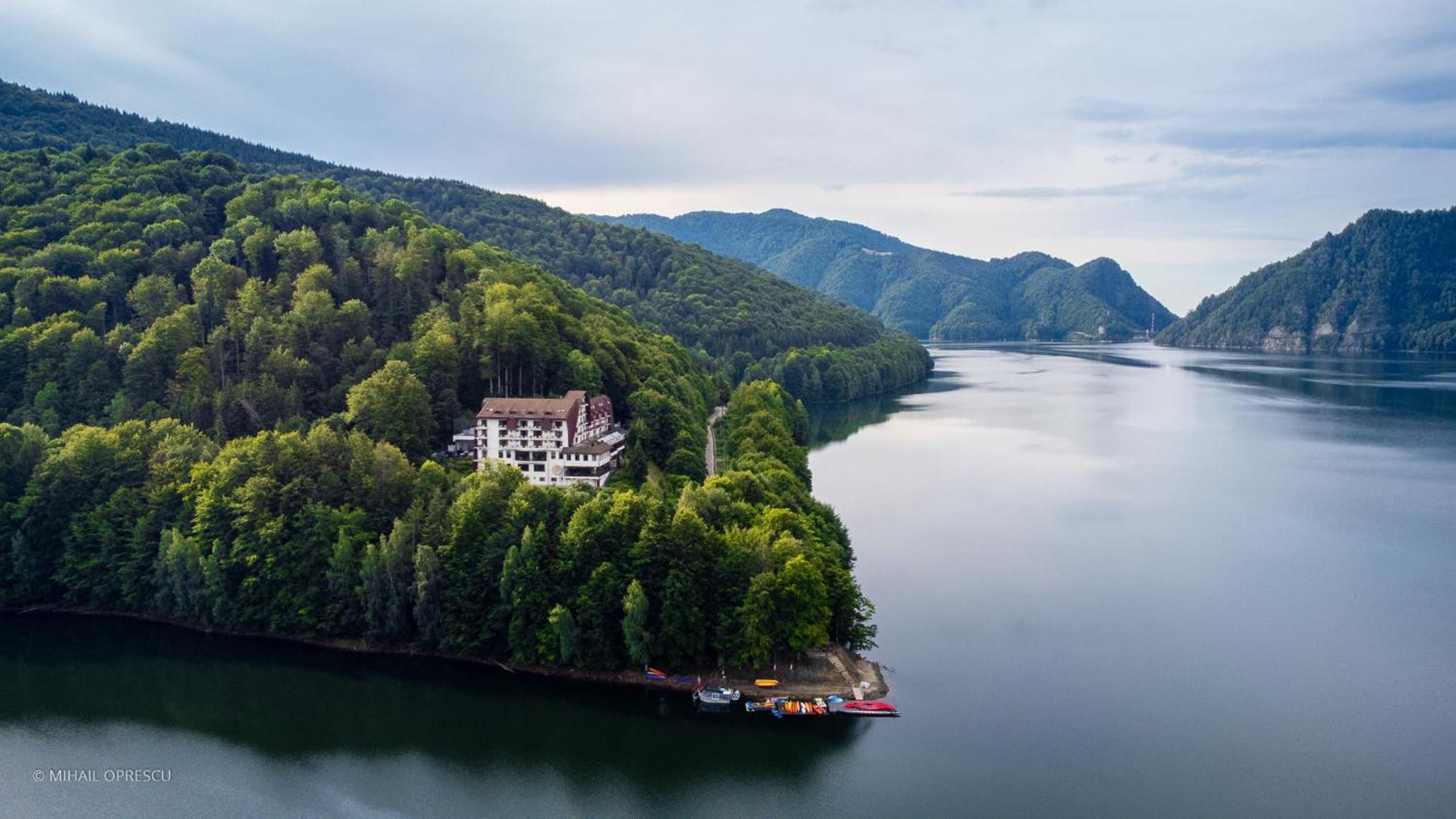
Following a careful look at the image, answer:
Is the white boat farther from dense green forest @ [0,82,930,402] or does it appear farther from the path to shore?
dense green forest @ [0,82,930,402]

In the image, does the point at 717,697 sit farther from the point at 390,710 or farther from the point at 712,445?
the point at 712,445

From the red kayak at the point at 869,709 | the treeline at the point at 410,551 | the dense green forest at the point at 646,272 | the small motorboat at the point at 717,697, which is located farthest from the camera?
the dense green forest at the point at 646,272

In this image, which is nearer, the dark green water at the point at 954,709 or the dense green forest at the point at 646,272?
the dark green water at the point at 954,709

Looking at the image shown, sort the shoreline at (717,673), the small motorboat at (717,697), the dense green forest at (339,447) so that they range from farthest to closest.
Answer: the dense green forest at (339,447) → the shoreline at (717,673) → the small motorboat at (717,697)

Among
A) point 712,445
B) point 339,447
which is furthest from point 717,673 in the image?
point 712,445

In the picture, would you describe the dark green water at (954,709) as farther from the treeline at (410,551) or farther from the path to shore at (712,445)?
the path to shore at (712,445)

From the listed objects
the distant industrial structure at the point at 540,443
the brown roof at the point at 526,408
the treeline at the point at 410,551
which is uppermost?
the brown roof at the point at 526,408

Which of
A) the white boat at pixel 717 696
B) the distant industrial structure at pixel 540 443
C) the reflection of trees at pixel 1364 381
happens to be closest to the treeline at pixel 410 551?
the white boat at pixel 717 696

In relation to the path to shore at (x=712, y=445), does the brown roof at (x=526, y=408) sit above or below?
above
